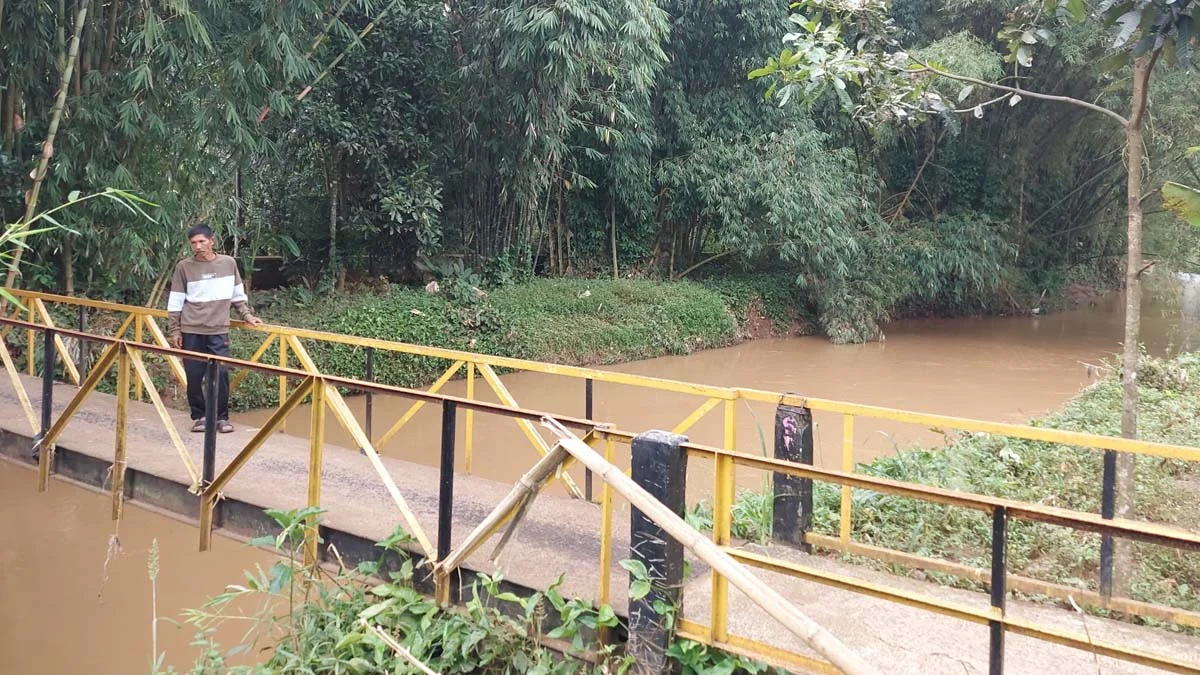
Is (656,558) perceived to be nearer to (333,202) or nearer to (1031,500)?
(1031,500)

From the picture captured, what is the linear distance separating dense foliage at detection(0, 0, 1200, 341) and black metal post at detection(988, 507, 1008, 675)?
3568mm

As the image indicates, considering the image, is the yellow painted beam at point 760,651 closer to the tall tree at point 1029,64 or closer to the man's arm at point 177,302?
the tall tree at point 1029,64

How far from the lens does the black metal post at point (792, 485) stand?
4012 mm

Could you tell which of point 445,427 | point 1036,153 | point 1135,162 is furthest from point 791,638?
point 1036,153

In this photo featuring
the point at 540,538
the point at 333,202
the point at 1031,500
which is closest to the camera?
the point at 540,538

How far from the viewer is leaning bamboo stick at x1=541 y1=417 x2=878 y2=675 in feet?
7.38

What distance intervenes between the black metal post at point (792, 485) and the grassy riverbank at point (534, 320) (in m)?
7.37

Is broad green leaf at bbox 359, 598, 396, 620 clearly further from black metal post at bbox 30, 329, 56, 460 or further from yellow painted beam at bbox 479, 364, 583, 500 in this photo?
black metal post at bbox 30, 329, 56, 460

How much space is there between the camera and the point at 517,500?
3207 mm

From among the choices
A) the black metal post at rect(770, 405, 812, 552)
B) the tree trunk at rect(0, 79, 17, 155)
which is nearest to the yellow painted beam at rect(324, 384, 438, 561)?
the black metal post at rect(770, 405, 812, 552)

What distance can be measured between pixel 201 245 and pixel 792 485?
3.72 metres

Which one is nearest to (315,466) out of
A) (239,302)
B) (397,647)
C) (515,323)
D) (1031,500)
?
(397,647)

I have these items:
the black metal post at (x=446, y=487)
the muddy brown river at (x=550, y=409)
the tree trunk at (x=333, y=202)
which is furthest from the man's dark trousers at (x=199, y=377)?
the tree trunk at (x=333, y=202)

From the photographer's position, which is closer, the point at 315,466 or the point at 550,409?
the point at 315,466
